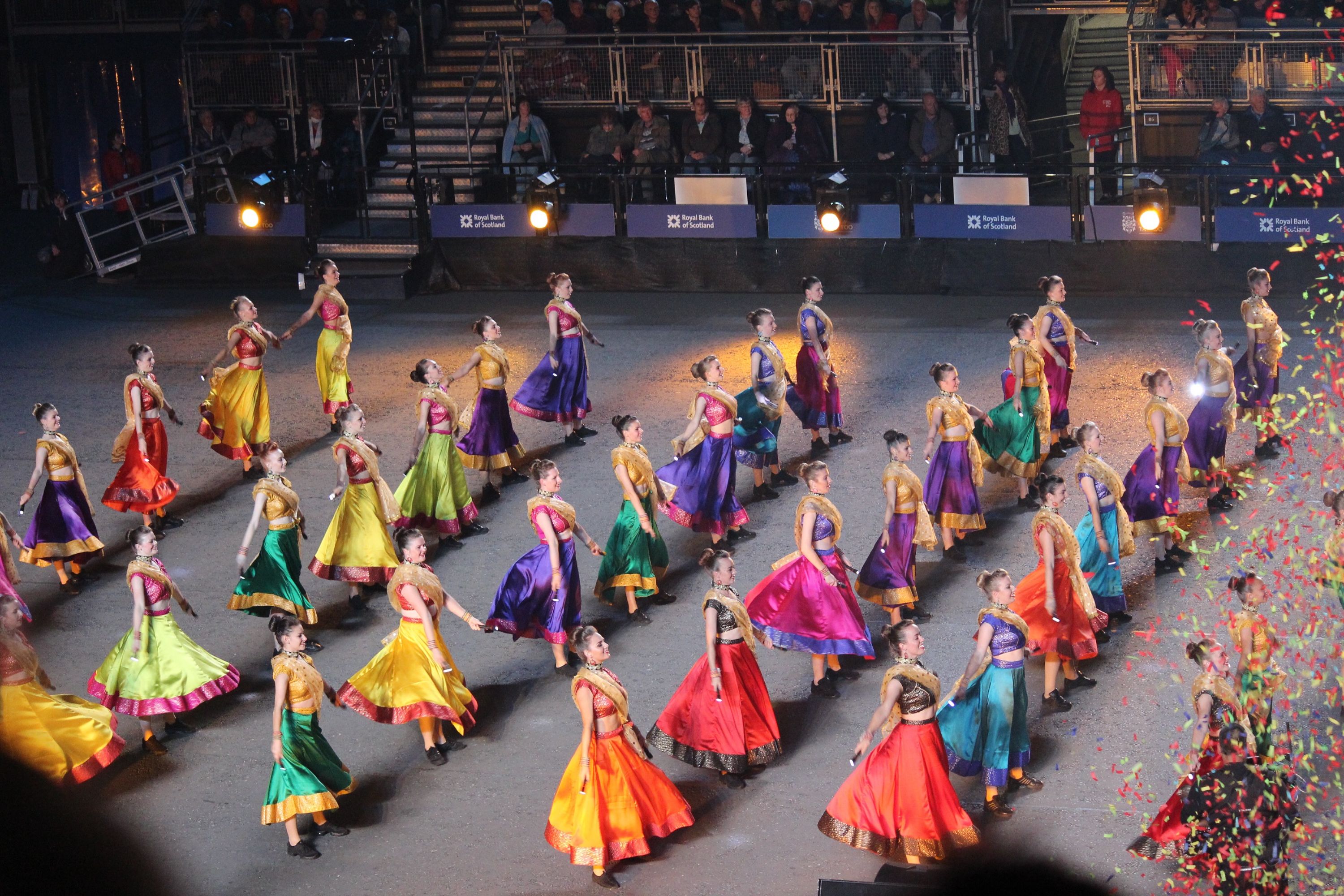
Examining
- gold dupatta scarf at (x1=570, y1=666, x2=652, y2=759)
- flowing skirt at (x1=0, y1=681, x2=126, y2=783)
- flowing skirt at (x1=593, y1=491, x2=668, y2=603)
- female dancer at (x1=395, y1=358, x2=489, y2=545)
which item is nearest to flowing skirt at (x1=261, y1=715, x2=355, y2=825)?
flowing skirt at (x1=0, y1=681, x2=126, y2=783)

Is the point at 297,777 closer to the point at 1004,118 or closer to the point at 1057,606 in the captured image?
the point at 1057,606

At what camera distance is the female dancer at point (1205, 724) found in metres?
7.92

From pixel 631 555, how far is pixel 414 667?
218cm

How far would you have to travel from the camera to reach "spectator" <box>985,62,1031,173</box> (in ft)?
63.3

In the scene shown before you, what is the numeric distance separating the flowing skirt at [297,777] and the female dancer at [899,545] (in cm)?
392

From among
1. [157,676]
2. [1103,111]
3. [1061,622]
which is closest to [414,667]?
[157,676]

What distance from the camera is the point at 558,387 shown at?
14.2 meters

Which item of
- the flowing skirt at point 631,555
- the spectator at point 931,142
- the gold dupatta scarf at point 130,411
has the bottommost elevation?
the flowing skirt at point 631,555

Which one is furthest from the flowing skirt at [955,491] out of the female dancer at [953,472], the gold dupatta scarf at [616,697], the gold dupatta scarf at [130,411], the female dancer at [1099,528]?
the gold dupatta scarf at [130,411]

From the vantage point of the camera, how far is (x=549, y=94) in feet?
69.0

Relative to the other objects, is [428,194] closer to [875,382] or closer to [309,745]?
[875,382]

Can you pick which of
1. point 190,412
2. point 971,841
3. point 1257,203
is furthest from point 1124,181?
point 971,841

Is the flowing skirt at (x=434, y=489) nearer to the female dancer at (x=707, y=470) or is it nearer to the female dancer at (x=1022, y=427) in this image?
the female dancer at (x=707, y=470)

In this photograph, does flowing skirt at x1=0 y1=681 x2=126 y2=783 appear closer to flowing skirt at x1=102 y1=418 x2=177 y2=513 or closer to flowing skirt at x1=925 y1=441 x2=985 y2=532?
flowing skirt at x1=102 y1=418 x2=177 y2=513
